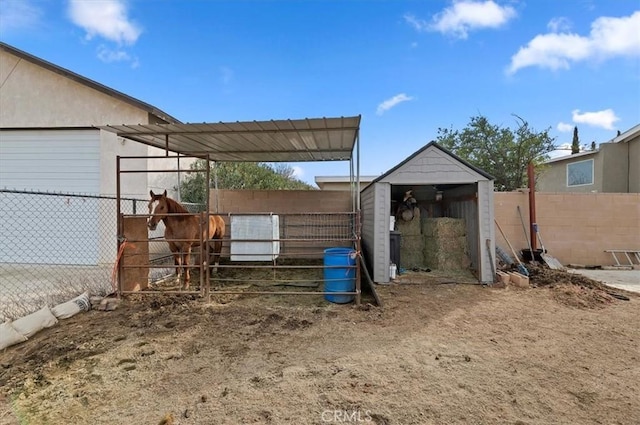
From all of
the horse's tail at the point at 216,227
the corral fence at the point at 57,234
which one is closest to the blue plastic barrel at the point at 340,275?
the horse's tail at the point at 216,227

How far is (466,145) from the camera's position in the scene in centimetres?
1453

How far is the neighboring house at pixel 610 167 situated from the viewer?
12.1 meters

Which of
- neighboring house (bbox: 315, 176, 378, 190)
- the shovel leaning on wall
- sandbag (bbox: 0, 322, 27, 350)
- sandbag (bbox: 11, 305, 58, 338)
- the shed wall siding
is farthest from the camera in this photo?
neighboring house (bbox: 315, 176, 378, 190)

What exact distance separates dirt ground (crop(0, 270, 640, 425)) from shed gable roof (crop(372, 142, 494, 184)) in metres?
2.39

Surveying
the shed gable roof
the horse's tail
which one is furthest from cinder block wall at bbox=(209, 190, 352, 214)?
the shed gable roof

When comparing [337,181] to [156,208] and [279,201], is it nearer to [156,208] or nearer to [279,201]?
[279,201]

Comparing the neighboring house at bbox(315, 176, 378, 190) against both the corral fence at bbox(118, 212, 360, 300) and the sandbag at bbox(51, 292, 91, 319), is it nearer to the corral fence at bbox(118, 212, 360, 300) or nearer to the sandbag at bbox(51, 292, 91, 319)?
the corral fence at bbox(118, 212, 360, 300)

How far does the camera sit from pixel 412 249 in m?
7.86

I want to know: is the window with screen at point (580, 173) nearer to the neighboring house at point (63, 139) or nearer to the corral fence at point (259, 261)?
the corral fence at point (259, 261)

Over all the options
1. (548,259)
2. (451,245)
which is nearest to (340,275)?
(451,245)

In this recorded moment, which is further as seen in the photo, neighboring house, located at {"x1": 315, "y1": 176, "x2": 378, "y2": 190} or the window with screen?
neighboring house, located at {"x1": 315, "y1": 176, "x2": 378, "y2": 190}

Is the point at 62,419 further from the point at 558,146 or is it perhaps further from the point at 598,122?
the point at 598,122

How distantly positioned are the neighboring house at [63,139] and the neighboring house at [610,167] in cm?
1620

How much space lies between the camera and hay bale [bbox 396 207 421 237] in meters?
7.82
